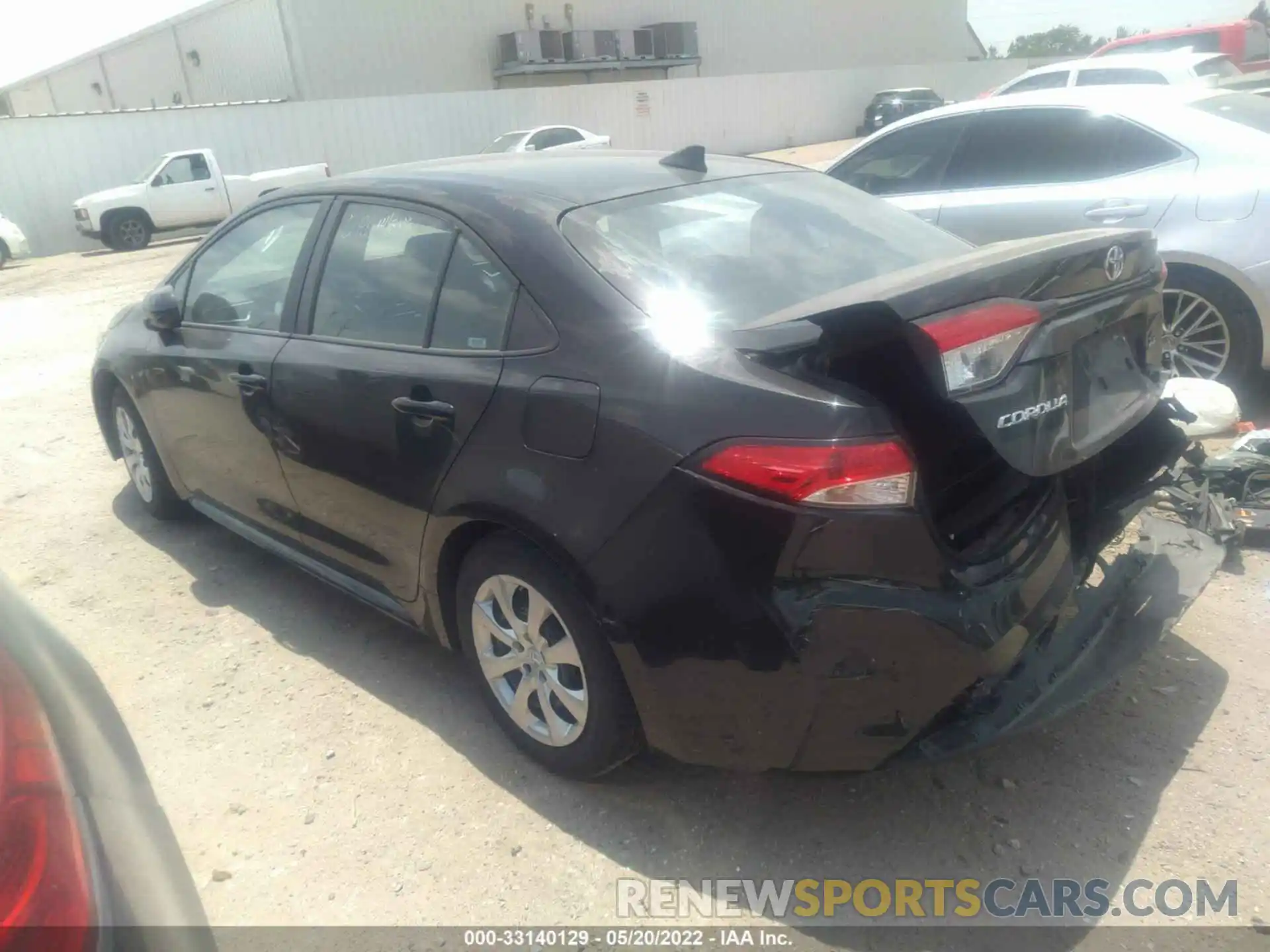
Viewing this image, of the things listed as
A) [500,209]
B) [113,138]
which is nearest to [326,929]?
[500,209]

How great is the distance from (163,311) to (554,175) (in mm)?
1862

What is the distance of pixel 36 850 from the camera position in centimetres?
129

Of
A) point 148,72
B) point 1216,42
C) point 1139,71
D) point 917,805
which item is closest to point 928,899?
point 917,805

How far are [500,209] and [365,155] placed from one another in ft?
83.9

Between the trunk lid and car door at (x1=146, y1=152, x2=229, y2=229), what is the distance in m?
20.3

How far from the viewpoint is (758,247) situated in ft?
9.36

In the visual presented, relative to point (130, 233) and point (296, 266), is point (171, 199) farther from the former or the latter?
point (296, 266)

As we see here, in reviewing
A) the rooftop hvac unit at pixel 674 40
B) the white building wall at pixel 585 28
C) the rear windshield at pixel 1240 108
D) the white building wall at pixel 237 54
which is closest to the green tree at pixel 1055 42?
the white building wall at pixel 585 28

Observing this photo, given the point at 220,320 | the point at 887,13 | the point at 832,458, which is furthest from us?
the point at 887,13

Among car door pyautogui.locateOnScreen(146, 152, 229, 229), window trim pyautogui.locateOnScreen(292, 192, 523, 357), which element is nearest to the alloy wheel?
car door pyautogui.locateOnScreen(146, 152, 229, 229)

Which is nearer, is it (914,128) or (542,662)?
(542,662)

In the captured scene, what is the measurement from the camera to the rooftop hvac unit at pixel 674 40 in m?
37.3

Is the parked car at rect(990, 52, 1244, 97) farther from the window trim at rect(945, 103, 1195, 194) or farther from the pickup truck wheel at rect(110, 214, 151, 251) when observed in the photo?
the pickup truck wheel at rect(110, 214, 151, 251)

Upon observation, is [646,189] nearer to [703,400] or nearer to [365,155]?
[703,400]
